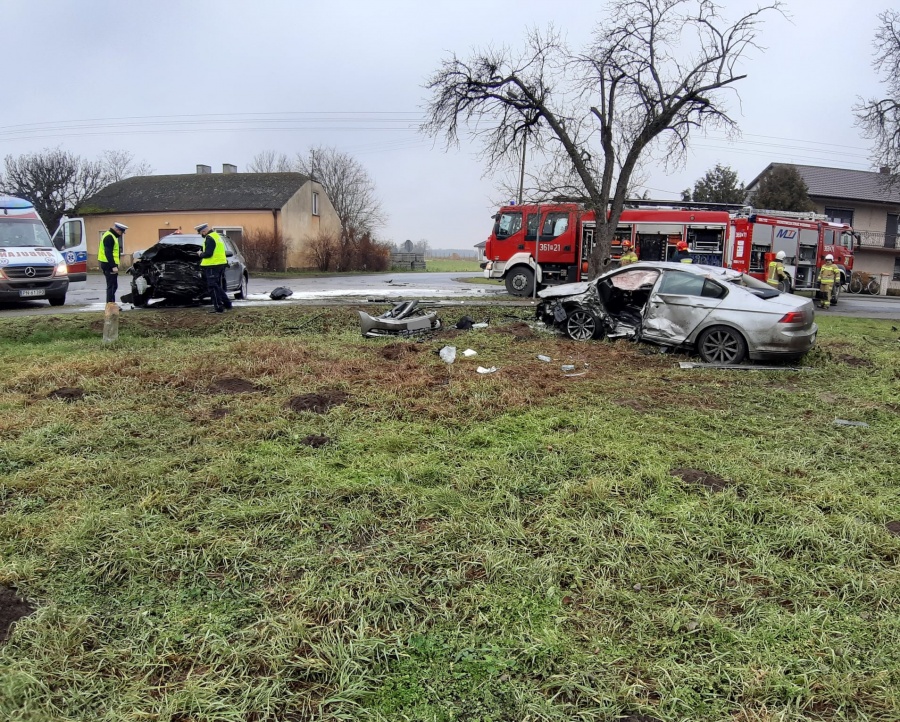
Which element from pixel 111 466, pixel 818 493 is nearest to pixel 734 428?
pixel 818 493

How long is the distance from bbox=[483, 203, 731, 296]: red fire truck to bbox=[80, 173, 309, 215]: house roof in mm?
24357

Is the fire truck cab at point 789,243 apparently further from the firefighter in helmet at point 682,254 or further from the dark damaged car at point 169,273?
the dark damaged car at point 169,273

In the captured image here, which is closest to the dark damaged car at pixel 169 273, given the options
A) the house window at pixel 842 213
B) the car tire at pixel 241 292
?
the car tire at pixel 241 292

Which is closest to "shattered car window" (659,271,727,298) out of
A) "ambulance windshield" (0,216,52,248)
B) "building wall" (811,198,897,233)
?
"ambulance windshield" (0,216,52,248)

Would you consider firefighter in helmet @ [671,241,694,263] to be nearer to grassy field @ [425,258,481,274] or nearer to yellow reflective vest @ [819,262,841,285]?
yellow reflective vest @ [819,262,841,285]

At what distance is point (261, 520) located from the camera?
3.55 metres

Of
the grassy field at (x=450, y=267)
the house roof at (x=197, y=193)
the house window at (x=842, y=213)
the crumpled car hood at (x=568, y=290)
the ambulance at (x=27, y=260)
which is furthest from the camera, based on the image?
the grassy field at (x=450, y=267)

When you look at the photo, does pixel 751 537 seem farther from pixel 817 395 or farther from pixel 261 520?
pixel 817 395

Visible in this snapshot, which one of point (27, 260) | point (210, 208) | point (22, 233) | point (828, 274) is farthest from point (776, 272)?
point (210, 208)

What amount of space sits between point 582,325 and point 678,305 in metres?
1.72

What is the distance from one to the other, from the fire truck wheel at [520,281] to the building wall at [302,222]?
69.5 ft

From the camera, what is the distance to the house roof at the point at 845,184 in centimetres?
4222

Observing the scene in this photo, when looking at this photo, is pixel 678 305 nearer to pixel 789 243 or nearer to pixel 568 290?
pixel 568 290

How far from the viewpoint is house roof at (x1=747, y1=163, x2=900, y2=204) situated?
4222 centimetres
